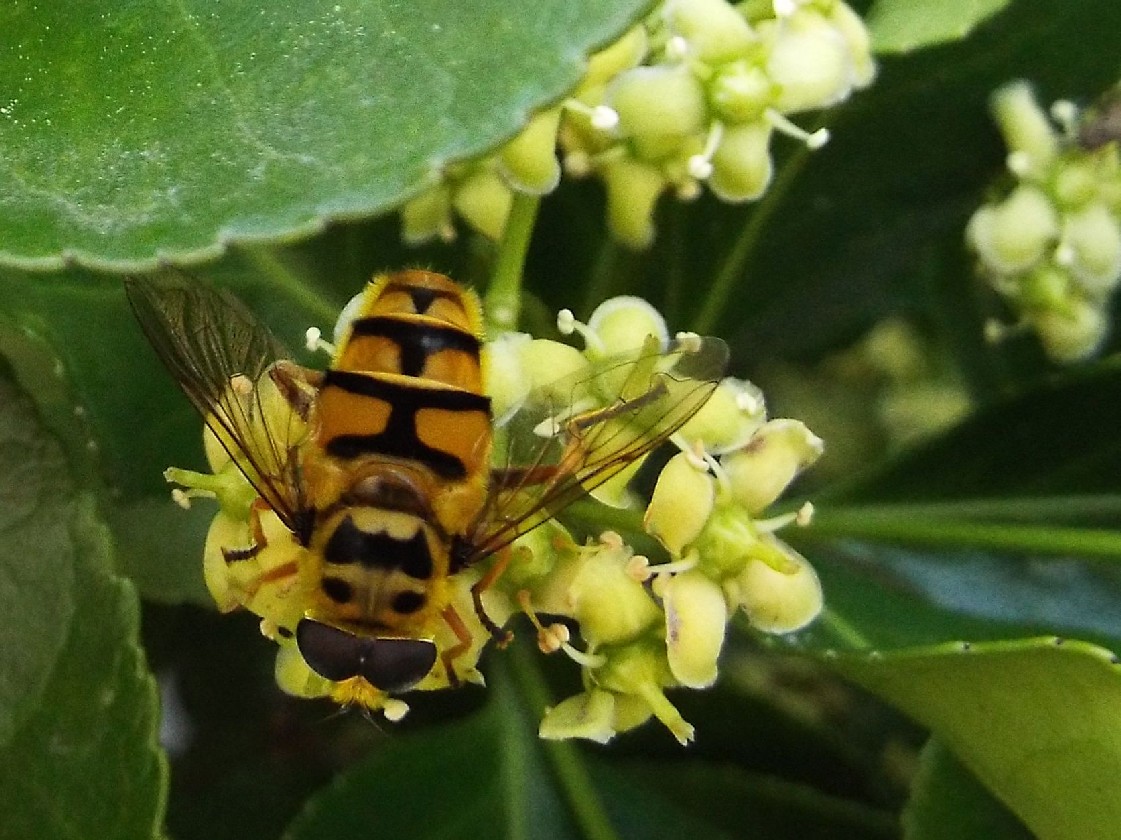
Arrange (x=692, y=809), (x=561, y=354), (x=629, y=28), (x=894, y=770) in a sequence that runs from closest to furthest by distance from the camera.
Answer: (x=629, y=28), (x=561, y=354), (x=692, y=809), (x=894, y=770)

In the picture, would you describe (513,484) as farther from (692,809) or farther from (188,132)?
(692,809)

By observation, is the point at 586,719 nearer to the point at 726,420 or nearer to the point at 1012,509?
the point at 726,420

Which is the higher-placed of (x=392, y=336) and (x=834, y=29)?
(x=834, y=29)

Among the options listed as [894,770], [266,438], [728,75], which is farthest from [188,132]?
[894,770]

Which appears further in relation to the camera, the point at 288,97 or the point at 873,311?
the point at 873,311

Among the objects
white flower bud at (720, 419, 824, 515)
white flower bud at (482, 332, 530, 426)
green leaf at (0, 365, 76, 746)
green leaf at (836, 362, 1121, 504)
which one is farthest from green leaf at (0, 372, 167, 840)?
green leaf at (836, 362, 1121, 504)

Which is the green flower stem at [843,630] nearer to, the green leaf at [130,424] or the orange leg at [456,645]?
the orange leg at [456,645]
